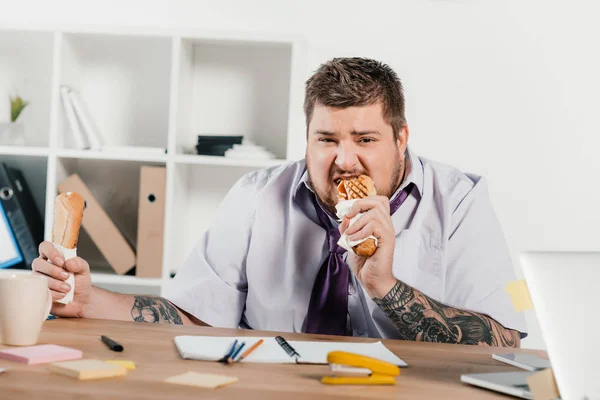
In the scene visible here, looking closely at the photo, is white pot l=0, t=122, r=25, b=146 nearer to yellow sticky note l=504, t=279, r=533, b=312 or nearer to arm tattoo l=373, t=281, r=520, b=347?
arm tattoo l=373, t=281, r=520, b=347

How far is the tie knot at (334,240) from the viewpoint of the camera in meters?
1.91

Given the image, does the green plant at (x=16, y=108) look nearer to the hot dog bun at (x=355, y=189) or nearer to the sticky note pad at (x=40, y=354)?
the hot dog bun at (x=355, y=189)

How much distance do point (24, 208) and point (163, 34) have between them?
0.86 metres

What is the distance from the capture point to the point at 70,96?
2.96 metres

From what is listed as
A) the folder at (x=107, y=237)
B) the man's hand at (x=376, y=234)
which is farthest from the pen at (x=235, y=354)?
the folder at (x=107, y=237)

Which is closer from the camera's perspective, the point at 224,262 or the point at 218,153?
the point at 224,262

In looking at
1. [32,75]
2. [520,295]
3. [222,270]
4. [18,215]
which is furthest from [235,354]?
[32,75]

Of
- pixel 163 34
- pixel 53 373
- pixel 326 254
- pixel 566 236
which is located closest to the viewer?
pixel 53 373

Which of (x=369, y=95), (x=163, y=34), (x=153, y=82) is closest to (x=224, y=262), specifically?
(x=369, y=95)

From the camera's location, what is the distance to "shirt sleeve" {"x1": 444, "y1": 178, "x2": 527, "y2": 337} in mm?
1881

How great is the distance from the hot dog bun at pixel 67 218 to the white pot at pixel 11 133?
72.1 inches

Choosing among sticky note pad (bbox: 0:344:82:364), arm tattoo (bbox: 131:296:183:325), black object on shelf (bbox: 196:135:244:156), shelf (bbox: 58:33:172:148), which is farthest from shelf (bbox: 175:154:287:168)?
sticky note pad (bbox: 0:344:82:364)

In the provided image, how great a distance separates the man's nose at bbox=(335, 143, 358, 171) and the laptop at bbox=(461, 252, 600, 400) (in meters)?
0.97

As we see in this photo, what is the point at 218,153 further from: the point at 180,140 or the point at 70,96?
the point at 70,96
